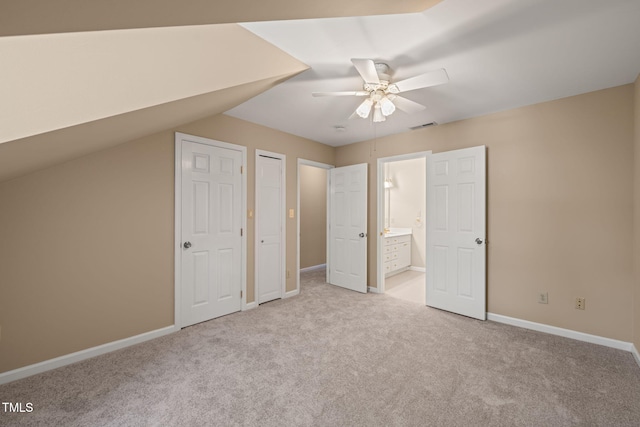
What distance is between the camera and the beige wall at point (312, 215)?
19.7ft

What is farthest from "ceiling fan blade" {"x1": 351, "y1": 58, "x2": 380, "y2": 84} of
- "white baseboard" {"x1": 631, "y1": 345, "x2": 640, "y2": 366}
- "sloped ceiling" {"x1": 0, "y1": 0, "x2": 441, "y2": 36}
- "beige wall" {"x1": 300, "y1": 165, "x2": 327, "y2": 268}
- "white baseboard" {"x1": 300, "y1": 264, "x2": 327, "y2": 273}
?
"white baseboard" {"x1": 300, "y1": 264, "x2": 327, "y2": 273}

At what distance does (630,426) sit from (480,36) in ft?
8.79

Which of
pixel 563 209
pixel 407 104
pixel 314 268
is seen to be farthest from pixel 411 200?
pixel 407 104

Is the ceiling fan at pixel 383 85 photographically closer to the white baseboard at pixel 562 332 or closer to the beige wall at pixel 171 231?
the beige wall at pixel 171 231

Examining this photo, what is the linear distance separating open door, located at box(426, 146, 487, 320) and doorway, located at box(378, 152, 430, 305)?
1.03m

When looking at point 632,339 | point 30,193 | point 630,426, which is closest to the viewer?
point 630,426

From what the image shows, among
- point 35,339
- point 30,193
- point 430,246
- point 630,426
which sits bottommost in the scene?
point 630,426

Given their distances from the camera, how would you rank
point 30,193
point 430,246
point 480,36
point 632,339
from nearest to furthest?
point 480,36 < point 30,193 < point 632,339 < point 430,246

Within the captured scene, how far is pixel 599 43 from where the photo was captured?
188 cm

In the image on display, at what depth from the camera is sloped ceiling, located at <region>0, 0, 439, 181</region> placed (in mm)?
805

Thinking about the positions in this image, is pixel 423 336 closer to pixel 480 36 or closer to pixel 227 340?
pixel 227 340

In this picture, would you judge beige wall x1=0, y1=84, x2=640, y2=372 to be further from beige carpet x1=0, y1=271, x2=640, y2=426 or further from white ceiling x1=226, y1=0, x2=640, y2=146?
white ceiling x1=226, y1=0, x2=640, y2=146

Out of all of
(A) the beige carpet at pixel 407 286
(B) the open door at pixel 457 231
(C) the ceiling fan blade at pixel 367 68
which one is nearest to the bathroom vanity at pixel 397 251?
(A) the beige carpet at pixel 407 286

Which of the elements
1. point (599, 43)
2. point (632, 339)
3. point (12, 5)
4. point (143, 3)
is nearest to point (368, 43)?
point (143, 3)
